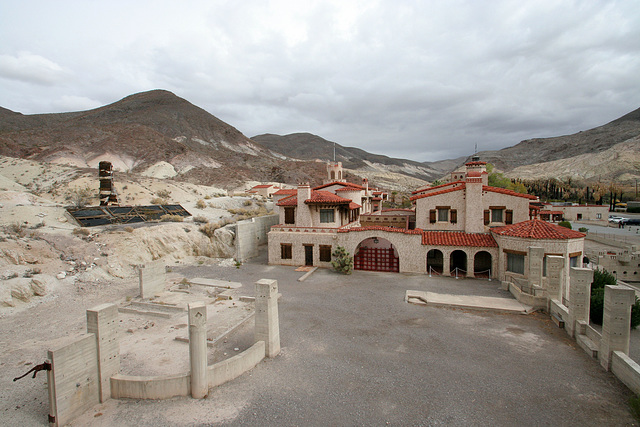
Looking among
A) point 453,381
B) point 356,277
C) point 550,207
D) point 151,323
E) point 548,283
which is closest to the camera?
point 453,381

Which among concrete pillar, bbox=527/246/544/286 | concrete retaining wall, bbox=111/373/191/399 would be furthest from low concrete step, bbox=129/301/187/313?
concrete pillar, bbox=527/246/544/286

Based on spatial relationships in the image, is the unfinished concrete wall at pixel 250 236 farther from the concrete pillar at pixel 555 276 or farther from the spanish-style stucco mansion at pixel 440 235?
the concrete pillar at pixel 555 276

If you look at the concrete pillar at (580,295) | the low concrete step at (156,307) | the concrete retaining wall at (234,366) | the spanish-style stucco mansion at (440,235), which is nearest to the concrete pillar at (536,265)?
the spanish-style stucco mansion at (440,235)

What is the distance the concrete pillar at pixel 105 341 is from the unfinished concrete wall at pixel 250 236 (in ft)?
60.4

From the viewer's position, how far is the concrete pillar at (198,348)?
31.4ft

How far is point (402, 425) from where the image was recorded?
8859 millimetres

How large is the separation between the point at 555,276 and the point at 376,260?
1188 centimetres

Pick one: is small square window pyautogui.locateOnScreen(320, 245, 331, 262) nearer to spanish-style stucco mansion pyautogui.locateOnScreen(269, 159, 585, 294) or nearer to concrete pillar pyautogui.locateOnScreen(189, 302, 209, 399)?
spanish-style stucco mansion pyautogui.locateOnScreen(269, 159, 585, 294)

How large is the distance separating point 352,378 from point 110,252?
70.9 ft

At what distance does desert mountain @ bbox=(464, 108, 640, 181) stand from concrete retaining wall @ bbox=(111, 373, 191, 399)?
445 feet

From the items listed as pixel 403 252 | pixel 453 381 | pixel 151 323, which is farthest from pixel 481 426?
pixel 403 252

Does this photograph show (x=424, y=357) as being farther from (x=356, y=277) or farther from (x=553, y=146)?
(x=553, y=146)

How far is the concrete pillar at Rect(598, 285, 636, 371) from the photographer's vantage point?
1080 centimetres

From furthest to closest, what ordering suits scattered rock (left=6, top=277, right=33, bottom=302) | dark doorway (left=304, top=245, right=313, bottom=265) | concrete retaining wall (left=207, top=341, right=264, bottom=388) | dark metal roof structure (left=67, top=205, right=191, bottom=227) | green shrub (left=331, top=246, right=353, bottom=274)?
dark metal roof structure (left=67, top=205, right=191, bottom=227) < dark doorway (left=304, top=245, right=313, bottom=265) < green shrub (left=331, top=246, right=353, bottom=274) < scattered rock (left=6, top=277, right=33, bottom=302) < concrete retaining wall (left=207, top=341, right=264, bottom=388)
